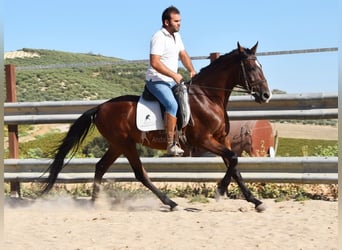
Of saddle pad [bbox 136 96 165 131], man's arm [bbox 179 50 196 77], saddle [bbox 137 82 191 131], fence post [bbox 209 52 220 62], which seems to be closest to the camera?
saddle [bbox 137 82 191 131]

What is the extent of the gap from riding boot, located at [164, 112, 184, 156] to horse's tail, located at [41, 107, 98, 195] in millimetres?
1302

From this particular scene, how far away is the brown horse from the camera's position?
8.34 m

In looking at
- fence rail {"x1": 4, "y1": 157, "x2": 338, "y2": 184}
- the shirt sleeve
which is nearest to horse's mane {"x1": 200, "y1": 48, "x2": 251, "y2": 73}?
the shirt sleeve

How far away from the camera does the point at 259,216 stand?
7484 mm

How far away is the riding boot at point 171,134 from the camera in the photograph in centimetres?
830

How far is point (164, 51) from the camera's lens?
8.39 meters

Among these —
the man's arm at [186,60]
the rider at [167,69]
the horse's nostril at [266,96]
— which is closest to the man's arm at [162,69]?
the rider at [167,69]

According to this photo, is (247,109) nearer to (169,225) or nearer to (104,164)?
(104,164)

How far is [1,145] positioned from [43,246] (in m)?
2.28

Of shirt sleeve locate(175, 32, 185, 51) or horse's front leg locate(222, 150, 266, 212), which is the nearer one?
horse's front leg locate(222, 150, 266, 212)

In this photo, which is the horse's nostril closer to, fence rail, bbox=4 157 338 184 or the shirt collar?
fence rail, bbox=4 157 338 184

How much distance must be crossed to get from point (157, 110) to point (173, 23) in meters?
1.11

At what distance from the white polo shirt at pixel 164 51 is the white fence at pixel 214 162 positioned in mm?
1115

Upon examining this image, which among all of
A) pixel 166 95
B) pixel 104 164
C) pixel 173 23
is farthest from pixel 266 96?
pixel 104 164
